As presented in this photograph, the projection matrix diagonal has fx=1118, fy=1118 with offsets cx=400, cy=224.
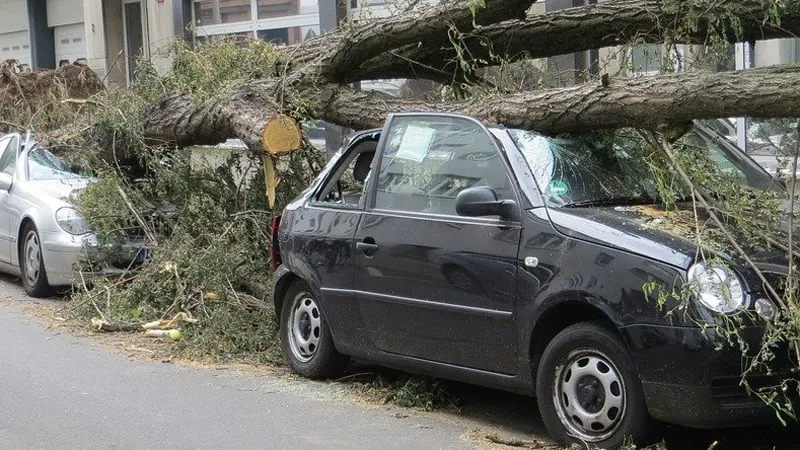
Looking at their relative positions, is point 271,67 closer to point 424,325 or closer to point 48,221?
point 48,221

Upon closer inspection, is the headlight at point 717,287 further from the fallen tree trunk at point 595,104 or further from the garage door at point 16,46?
the garage door at point 16,46

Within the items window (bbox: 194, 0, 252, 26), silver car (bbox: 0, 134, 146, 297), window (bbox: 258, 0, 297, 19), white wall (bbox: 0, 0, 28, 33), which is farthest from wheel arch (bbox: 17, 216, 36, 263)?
white wall (bbox: 0, 0, 28, 33)

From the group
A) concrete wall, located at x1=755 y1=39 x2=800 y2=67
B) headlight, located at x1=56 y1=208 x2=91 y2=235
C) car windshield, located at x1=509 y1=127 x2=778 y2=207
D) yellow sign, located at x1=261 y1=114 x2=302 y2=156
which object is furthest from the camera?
concrete wall, located at x1=755 y1=39 x2=800 y2=67

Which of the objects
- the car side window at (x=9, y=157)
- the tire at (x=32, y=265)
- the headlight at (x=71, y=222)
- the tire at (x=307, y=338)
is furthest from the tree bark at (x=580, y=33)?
the car side window at (x=9, y=157)

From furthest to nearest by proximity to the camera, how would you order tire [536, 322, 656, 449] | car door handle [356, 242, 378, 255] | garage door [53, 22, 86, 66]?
garage door [53, 22, 86, 66], car door handle [356, 242, 378, 255], tire [536, 322, 656, 449]

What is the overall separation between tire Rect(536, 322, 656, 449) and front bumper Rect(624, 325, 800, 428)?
0.13 metres

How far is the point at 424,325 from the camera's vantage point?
6.53 m

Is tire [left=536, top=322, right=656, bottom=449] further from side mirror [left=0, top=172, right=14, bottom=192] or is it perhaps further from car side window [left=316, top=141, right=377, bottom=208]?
side mirror [left=0, top=172, right=14, bottom=192]

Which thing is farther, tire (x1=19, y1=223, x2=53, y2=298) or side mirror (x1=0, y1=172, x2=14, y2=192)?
side mirror (x1=0, y1=172, x2=14, y2=192)

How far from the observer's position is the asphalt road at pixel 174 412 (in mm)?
6309

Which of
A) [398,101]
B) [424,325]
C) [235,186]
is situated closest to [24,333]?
[235,186]

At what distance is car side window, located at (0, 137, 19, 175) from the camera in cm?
1221

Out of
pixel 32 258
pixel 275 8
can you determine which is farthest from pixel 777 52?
pixel 275 8

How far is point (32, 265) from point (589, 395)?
7306 millimetres
